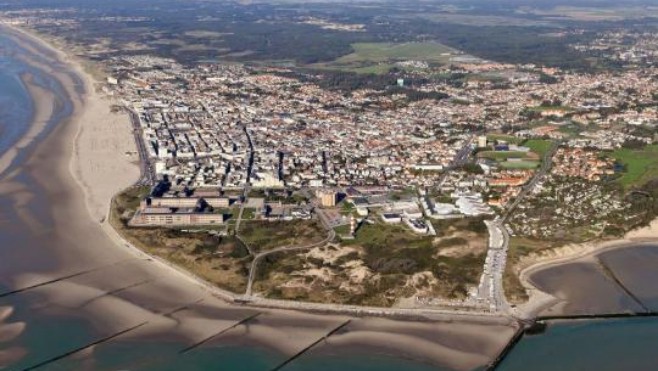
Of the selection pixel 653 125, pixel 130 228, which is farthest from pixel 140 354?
pixel 653 125

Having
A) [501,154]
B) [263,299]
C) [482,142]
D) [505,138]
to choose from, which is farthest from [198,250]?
[505,138]

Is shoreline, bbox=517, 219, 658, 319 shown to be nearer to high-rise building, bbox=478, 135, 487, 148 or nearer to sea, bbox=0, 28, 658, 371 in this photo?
sea, bbox=0, 28, 658, 371

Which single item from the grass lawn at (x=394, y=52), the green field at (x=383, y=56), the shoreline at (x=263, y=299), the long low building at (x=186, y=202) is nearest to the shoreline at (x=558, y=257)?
the shoreline at (x=263, y=299)

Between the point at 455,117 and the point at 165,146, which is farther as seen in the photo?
the point at 455,117

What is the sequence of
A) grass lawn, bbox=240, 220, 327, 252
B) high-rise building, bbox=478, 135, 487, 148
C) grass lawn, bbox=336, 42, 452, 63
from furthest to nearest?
grass lawn, bbox=336, 42, 452, 63, high-rise building, bbox=478, 135, 487, 148, grass lawn, bbox=240, 220, 327, 252

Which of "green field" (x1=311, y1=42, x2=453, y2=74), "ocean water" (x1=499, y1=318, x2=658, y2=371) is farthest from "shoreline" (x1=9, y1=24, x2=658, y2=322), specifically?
"green field" (x1=311, y1=42, x2=453, y2=74)

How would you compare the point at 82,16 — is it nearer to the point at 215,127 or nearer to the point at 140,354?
the point at 215,127
